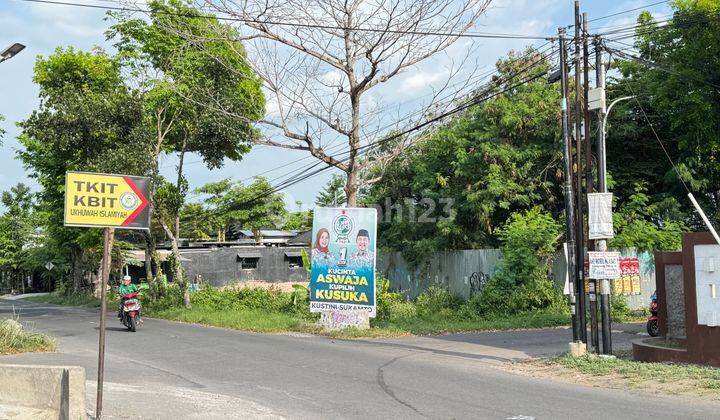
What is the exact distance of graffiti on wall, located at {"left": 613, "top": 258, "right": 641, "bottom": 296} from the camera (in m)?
24.4

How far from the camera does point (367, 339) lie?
19.7m

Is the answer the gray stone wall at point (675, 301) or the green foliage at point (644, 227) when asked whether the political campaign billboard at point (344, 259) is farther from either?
the green foliage at point (644, 227)

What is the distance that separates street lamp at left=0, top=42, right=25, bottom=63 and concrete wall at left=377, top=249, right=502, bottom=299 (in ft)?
56.1

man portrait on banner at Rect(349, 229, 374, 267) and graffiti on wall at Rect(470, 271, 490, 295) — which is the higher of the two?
man portrait on banner at Rect(349, 229, 374, 267)

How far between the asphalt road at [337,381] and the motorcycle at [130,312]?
5.13ft

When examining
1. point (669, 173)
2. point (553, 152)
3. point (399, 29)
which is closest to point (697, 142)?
point (669, 173)

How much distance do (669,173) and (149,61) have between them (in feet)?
69.9

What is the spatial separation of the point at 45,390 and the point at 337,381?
4493mm

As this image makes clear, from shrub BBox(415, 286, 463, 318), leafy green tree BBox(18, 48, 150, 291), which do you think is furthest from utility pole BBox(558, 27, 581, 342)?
leafy green tree BBox(18, 48, 150, 291)

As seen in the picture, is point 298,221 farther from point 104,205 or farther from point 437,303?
point 104,205

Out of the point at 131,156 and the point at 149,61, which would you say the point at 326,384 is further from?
the point at 149,61

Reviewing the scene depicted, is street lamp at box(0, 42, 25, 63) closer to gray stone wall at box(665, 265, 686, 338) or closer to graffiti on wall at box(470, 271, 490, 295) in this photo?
gray stone wall at box(665, 265, 686, 338)

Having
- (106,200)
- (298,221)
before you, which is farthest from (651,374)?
(298,221)

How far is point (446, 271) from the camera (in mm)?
30062
